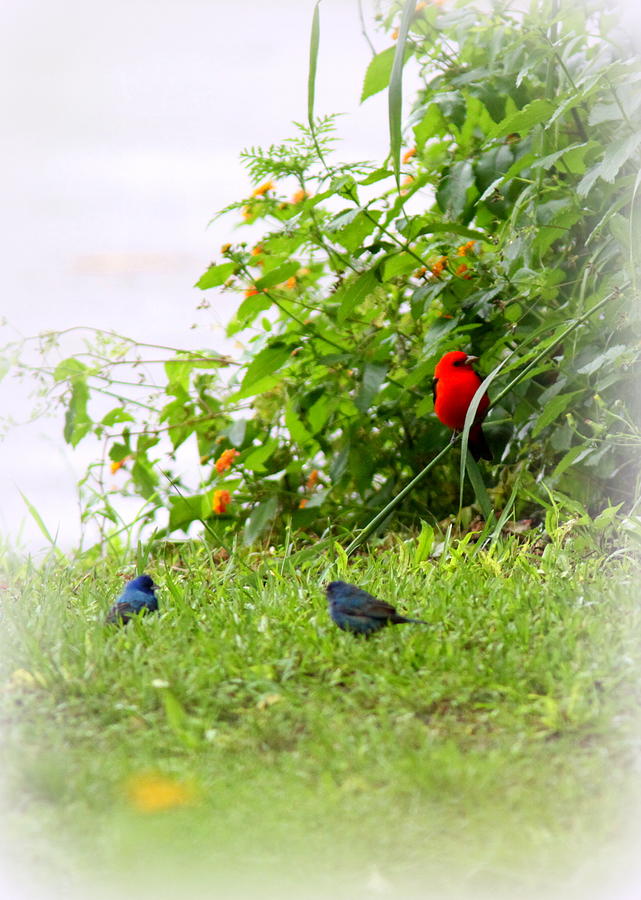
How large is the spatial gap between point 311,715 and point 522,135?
6.24 ft

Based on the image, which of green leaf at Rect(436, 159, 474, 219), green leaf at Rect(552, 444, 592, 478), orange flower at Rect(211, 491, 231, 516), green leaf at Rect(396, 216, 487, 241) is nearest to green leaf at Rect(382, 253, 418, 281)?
green leaf at Rect(396, 216, 487, 241)

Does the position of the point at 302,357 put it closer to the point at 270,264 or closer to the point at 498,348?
the point at 270,264

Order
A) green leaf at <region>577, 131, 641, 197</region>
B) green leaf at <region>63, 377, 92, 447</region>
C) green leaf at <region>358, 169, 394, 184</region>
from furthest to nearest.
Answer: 1. green leaf at <region>63, 377, 92, 447</region>
2. green leaf at <region>358, 169, 394, 184</region>
3. green leaf at <region>577, 131, 641, 197</region>

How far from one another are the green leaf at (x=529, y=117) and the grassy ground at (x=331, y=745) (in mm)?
1060

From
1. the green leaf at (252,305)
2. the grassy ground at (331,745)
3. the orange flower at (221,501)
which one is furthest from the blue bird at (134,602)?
the green leaf at (252,305)

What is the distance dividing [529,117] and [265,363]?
1.02 meters

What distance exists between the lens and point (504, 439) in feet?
9.68

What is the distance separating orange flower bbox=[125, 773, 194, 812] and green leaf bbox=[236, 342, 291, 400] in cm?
169

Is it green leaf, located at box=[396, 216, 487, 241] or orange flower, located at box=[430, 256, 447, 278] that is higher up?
green leaf, located at box=[396, 216, 487, 241]

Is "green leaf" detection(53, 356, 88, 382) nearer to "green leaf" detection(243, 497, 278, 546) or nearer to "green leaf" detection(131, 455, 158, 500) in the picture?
"green leaf" detection(131, 455, 158, 500)

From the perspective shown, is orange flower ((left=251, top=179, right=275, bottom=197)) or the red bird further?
orange flower ((left=251, top=179, right=275, bottom=197))

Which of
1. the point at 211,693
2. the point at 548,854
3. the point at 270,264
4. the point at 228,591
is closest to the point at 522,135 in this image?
the point at 270,264

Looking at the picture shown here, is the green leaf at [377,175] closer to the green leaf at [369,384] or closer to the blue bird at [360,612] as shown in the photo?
the green leaf at [369,384]

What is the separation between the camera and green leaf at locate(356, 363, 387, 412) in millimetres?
2756
